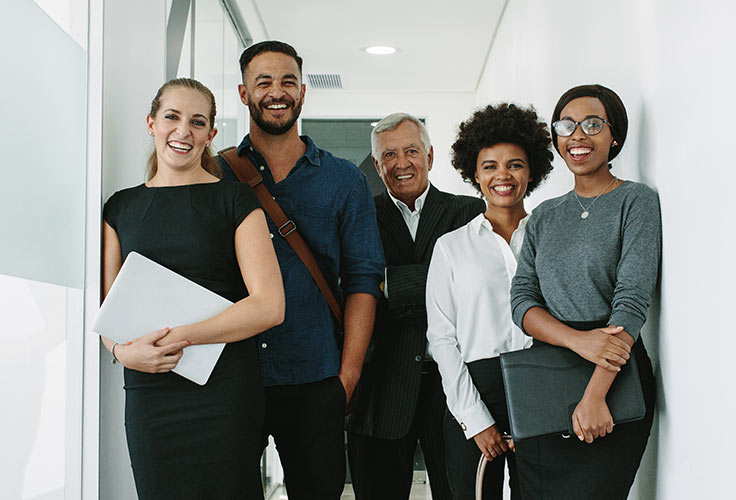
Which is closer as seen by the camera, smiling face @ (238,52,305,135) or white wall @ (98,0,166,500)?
white wall @ (98,0,166,500)

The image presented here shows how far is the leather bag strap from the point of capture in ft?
6.84

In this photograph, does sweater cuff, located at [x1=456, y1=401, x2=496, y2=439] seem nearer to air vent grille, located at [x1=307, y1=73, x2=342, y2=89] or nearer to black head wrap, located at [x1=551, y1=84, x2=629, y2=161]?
black head wrap, located at [x1=551, y1=84, x2=629, y2=161]

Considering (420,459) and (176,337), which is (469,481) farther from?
(420,459)

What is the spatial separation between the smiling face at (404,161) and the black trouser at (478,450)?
765 mm

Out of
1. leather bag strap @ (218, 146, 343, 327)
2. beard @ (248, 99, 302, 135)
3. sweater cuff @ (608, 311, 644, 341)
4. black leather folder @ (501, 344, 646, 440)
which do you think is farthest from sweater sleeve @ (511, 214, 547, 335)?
beard @ (248, 99, 302, 135)

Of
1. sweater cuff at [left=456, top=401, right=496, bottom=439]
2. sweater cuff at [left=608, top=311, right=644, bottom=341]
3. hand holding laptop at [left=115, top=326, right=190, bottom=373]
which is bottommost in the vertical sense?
sweater cuff at [left=456, top=401, right=496, bottom=439]

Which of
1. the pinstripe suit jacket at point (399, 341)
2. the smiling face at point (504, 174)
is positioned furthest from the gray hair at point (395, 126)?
the smiling face at point (504, 174)

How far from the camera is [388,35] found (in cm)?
504

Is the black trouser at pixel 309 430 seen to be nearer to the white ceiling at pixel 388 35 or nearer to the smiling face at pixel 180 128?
the smiling face at pixel 180 128

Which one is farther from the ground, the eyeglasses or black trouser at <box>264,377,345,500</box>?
the eyeglasses

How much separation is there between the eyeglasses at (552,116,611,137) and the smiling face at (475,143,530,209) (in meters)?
0.40

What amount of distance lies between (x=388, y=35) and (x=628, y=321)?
3.89 meters

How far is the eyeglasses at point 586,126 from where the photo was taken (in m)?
1.73

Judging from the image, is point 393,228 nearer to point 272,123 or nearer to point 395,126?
point 395,126
